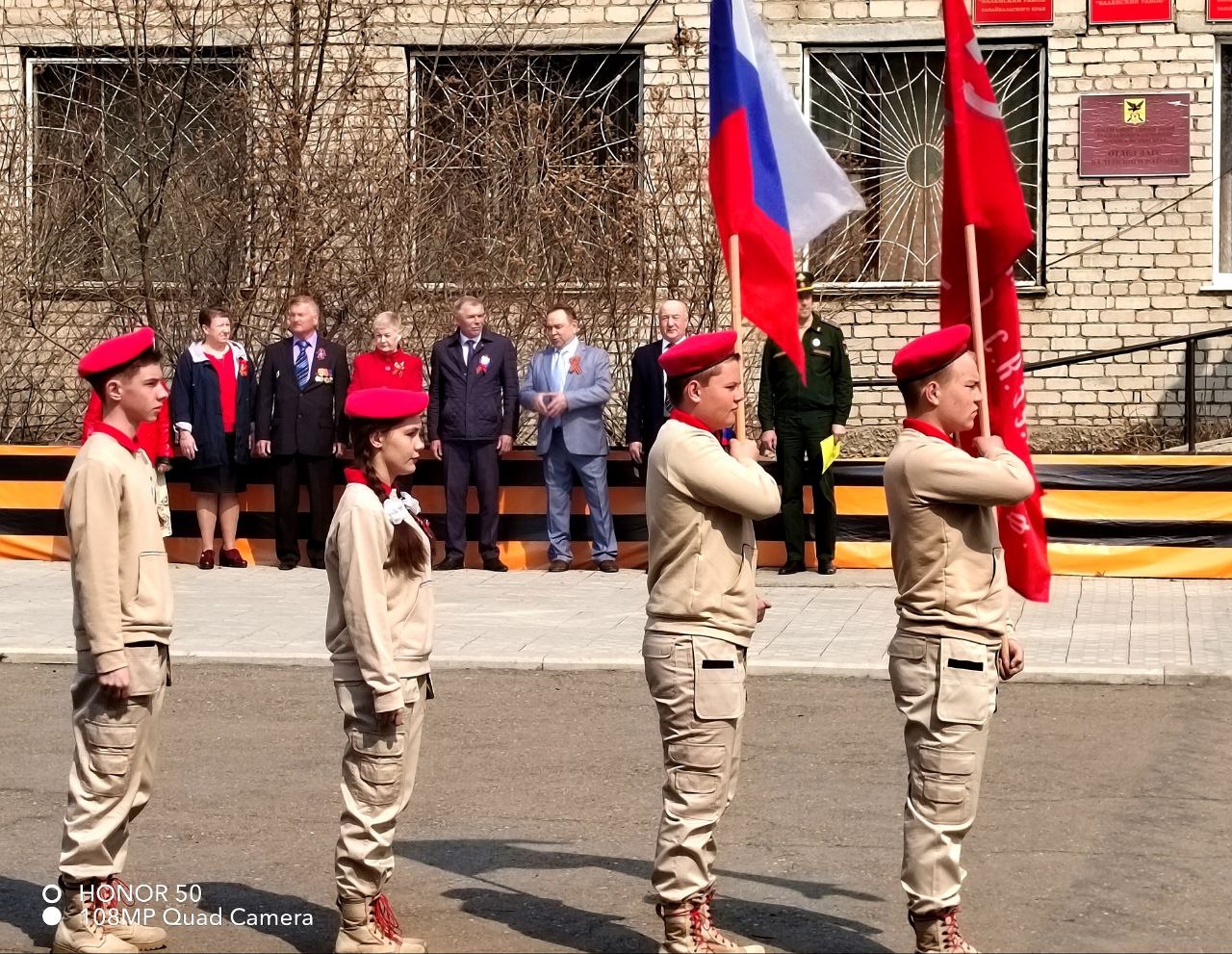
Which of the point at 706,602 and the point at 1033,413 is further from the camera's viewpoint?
the point at 1033,413

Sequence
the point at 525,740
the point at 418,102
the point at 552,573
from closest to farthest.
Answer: the point at 525,740, the point at 552,573, the point at 418,102

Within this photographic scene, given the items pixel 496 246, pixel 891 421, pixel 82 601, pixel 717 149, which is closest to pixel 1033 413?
pixel 891 421

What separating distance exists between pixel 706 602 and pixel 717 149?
1790 mm

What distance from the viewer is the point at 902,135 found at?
1995 cm

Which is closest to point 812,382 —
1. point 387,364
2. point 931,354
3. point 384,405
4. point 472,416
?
point 472,416

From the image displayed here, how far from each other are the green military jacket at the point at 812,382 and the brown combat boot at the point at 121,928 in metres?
8.77

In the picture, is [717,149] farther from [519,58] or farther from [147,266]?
[519,58]

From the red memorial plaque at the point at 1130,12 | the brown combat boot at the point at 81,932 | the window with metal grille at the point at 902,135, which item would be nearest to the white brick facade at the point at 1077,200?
the red memorial plaque at the point at 1130,12

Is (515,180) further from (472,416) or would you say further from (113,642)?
(113,642)

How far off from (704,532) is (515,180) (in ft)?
38.4

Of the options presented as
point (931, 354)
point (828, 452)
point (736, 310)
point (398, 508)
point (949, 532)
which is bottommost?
point (828, 452)

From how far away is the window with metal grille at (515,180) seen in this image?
54.1 feet

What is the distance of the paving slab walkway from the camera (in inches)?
417

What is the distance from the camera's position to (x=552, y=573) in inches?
578
